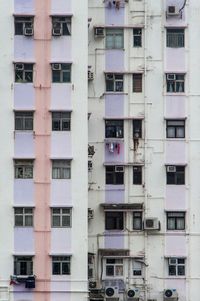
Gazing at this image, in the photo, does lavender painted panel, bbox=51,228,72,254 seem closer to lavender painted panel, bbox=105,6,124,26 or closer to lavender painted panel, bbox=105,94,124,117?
lavender painted panel, bbox=105,94,124,117

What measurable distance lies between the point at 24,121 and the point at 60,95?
3.63 feet

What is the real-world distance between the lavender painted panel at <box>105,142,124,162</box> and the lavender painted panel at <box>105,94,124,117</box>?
792 mm

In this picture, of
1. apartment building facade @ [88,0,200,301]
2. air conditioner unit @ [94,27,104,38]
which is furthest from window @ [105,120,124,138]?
air conditioner unit @ [94,27,104,38]

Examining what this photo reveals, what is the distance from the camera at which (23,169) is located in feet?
60.7

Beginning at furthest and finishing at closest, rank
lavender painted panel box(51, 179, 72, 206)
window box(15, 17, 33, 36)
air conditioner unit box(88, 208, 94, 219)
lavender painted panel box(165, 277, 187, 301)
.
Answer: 1. air conditioner unit box(88, 208, 94, 219)
2. lavender painted panel box(165, 277, 187, 301)
3. window box(15, 17, 33, 36)
4. lavender painted panel box(51, 179, 72, 206)

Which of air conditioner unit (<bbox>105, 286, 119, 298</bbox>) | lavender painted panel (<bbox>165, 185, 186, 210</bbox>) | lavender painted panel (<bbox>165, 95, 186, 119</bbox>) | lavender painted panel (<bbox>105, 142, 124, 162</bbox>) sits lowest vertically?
air conditioner unit (<bbox>105, 286, 119, 298</bbox>)

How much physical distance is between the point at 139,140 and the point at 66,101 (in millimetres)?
2307

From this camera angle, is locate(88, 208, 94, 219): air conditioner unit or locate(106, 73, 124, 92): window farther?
locate(106, 73, 124, 92): window

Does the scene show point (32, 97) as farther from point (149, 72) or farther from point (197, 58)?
point (197, 58)

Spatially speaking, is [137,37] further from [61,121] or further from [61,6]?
[61,121]

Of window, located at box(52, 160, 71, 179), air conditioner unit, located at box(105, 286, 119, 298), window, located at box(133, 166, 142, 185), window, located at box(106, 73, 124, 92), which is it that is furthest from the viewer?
window, located at box(106, 73, 124, 92)

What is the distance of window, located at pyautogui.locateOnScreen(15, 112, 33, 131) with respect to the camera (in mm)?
18625

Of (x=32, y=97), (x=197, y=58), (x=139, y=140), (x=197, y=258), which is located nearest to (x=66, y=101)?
(x=32, y=97)

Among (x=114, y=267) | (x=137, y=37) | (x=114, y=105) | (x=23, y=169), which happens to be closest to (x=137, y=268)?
(x=114, y=267)
